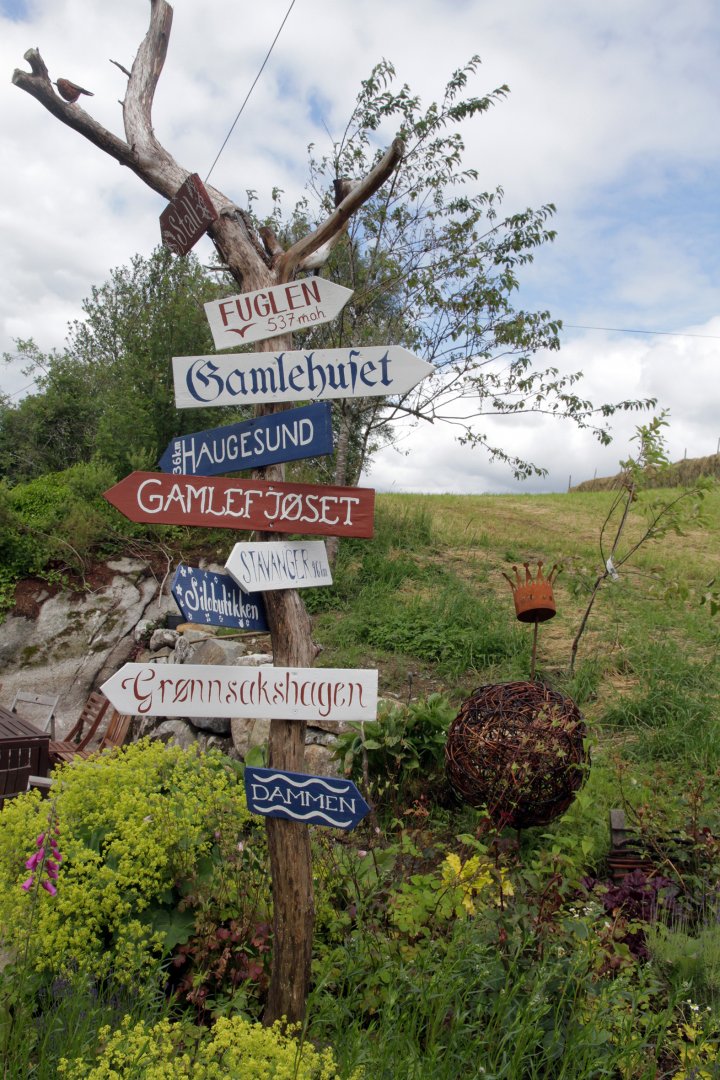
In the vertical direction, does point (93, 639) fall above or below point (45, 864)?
above

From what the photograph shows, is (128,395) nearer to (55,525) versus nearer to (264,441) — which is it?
(55,525)

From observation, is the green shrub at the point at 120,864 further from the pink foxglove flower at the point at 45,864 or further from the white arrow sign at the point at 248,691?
the white arrow sign at the point at 248,691

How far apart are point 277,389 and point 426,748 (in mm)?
2416

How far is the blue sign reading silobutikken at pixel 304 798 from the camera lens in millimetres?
2594

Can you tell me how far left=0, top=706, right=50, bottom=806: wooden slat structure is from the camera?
5.41m

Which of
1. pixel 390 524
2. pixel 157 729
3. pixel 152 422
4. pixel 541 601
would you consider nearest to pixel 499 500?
pixel 390 524

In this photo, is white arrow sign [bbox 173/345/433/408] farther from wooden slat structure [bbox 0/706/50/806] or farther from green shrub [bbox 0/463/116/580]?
green shrub [bbox 0/463/116/580]

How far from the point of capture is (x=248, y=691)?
2.66 meters

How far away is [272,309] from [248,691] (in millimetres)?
1472

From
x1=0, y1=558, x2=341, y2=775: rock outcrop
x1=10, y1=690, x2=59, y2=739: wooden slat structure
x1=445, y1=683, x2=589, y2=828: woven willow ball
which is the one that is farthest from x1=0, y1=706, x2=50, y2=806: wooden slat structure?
x1=445, y1=683, x2=589, y2=828: woven willow ball

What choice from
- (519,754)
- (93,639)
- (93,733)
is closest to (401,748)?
(519,754)

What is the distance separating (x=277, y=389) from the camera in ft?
9.41

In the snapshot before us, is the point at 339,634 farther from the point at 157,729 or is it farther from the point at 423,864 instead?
the point at 423,864

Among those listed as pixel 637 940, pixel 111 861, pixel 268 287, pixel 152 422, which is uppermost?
pixel 152 422
